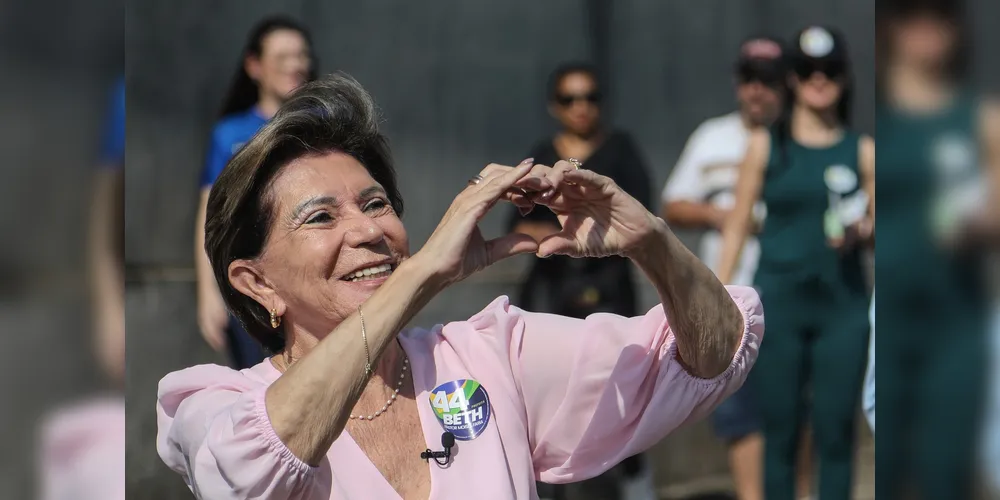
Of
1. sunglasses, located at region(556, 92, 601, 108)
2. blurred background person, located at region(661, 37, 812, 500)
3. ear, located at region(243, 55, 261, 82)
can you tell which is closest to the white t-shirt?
blurred background person, located at region(661, 37, 812, 500)

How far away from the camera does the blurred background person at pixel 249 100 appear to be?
16.5 feet

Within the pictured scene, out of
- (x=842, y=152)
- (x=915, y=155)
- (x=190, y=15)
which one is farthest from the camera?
(x=190, y=15)

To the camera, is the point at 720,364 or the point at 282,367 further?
the point at 282,367

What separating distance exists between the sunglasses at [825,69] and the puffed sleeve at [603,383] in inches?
99.9

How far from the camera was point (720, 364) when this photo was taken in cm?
266

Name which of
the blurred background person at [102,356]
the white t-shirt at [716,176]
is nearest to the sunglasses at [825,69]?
the white t-shirt at [716,176]

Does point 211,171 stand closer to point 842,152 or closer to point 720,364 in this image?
point 842,152

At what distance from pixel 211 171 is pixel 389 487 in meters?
2.79

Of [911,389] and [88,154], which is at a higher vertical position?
[88,154]

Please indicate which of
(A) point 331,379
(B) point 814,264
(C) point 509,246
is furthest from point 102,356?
(B) point 814,264

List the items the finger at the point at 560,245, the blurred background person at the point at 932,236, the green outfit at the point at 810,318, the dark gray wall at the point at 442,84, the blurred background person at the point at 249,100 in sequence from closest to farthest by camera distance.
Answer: the blurred background person at the point at 932,236 → the finger at the point at 560,245 → the green outfit at the point at 810,318 → the blurred background person at the point at 249,100 → the dark gray wall at the point at 442,84

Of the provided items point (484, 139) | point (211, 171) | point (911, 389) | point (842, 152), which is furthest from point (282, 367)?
point (484, 139)

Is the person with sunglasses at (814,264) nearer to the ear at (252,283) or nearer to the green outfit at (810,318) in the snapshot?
the green outfit at (810,318)

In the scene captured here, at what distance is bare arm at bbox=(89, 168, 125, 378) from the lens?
1457mm
